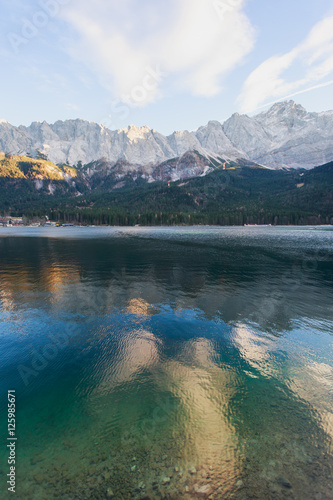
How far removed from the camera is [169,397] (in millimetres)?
12492

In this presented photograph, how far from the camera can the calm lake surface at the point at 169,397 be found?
27.8 feet

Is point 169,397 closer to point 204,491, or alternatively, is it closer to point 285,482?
point 204,491

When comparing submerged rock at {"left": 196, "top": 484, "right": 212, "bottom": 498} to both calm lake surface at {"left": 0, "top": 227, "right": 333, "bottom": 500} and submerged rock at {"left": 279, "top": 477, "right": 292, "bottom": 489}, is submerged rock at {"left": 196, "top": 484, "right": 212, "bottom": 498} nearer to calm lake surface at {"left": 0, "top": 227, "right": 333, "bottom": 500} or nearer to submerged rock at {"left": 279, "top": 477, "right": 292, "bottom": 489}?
calm lake surface at {"left": 0, "top": 227, "right": 333, "bottom": 500}

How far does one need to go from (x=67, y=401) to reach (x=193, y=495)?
7.90 metres

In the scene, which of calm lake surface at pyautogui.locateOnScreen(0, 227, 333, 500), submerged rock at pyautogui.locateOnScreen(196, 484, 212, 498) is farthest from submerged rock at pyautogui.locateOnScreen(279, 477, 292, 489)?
submerged rock at pyautogui.locateOnScreen(196, 484, 212, 498)

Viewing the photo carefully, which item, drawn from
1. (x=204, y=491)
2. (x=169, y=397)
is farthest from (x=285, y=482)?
(x=169, y=397)

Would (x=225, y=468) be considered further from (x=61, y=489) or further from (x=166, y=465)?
(x=61, y=489)

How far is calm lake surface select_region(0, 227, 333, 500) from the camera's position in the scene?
27.8 ft

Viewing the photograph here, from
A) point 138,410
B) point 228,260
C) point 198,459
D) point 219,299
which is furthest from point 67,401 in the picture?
point 228,260

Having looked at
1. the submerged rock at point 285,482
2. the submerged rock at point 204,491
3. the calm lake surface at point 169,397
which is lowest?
the calm lake surface at point 169,397

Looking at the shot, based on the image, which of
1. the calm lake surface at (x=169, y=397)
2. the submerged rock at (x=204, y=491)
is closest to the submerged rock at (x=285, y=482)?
the calm lake surface at (x=169, y=397)

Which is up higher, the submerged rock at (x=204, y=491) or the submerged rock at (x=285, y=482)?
the submerged rock at (x=204, y=491)

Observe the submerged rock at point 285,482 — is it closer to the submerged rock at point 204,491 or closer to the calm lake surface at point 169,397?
the calm lake surface at point 169,397

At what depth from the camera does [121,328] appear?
69.6 ft
